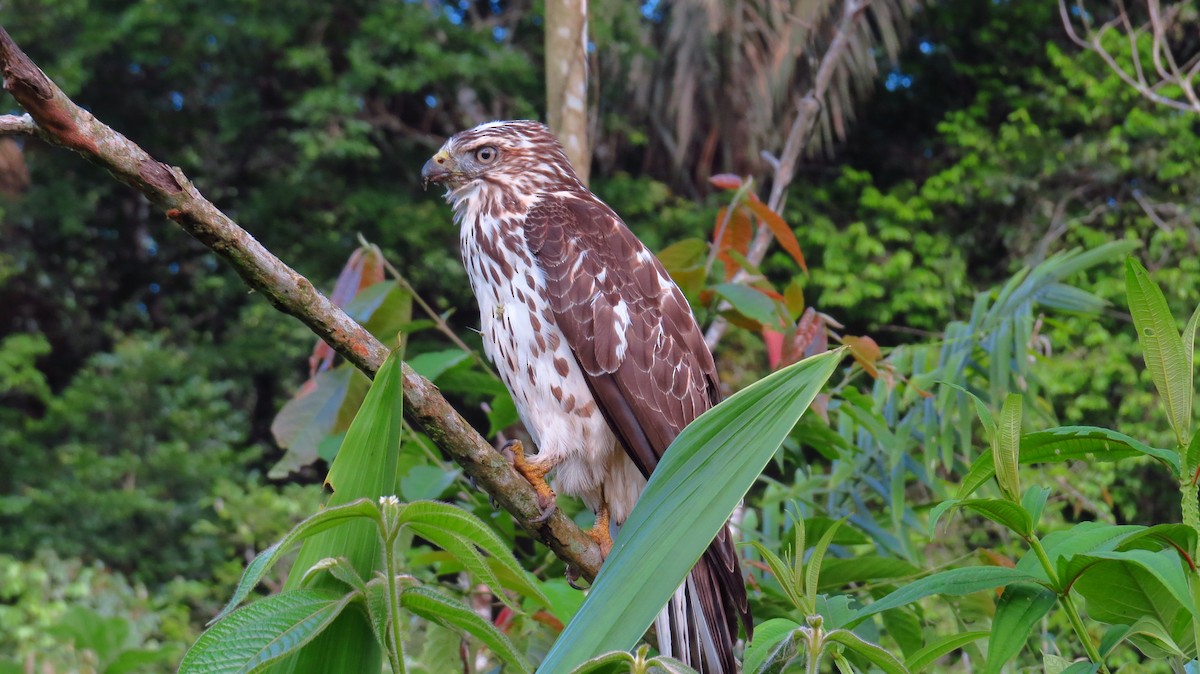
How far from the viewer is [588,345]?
7.18 ft

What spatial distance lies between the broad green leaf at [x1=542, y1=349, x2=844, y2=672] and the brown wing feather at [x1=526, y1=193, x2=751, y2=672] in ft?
3.90

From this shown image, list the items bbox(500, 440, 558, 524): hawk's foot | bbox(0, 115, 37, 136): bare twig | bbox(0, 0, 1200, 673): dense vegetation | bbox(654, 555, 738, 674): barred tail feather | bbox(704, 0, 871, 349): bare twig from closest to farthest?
bbox(0, 115, 37, 136): bare twig < bbox(654, 555, 738, 674): barred tail feather < bbox(500, 440, 558, 524): hawk's foot < bbox(704, 0, 871, 349): bare twig < bbox(0, 0, 1200, 673): dense vegetation

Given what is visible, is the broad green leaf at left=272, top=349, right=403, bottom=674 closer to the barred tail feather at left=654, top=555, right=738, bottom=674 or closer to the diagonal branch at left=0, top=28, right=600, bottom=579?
the diagonal branch at left=0, top=28, right=600, bottom=579

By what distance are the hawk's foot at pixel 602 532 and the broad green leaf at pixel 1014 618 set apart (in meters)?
1.08

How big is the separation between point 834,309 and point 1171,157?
345cm

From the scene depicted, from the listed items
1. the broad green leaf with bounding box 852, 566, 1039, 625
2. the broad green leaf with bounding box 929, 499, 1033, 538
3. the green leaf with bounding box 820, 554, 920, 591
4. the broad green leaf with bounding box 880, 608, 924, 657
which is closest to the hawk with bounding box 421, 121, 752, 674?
the green leaf with bounding box 820, 554, 920, 591

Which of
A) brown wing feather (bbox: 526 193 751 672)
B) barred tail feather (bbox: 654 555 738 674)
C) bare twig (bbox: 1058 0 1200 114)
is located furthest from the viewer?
bare twig (bbox: 1058 0 1200 114)

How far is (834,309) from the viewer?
11.9 metres

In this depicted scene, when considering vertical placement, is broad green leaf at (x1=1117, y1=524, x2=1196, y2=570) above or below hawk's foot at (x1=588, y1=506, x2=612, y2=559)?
above

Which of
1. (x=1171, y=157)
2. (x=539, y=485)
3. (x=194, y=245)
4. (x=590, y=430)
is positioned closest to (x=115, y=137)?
(x=539, y=485)

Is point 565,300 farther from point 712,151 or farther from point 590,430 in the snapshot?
point 712,151

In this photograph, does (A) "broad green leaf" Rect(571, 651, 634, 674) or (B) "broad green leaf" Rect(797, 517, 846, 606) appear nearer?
(A) "broad green leaf" Rect(571, 651, 634, 674)

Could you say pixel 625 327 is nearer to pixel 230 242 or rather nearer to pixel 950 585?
pixel 230 242

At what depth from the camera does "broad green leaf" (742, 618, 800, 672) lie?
3.29ft
